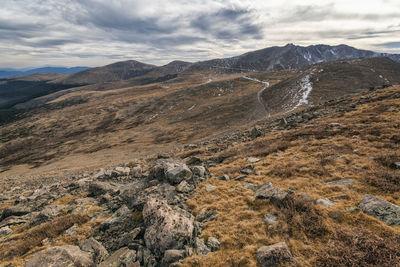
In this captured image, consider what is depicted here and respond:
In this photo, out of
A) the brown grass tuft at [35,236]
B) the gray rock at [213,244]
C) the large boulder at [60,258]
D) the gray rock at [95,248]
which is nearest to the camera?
the large boulder at [60,258]

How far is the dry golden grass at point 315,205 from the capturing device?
6.66 meters

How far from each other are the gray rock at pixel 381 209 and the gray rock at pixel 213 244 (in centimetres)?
690

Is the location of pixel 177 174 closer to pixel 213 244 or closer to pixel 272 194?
pixel 213 244

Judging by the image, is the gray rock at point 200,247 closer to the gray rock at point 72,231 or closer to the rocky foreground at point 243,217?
the rocky foreground at point 243,217

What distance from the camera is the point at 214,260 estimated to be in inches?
287

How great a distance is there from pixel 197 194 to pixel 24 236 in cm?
1076

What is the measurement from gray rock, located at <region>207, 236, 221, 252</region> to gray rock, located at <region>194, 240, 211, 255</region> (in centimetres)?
18

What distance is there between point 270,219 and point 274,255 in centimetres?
234

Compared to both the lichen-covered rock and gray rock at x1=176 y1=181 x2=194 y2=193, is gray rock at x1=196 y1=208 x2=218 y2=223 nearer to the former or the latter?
the lichen-covered rock

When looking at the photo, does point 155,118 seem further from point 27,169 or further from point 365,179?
point 365,179

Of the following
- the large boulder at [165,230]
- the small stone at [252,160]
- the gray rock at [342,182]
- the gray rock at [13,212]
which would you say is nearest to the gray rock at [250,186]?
the gray rock at [342,182]

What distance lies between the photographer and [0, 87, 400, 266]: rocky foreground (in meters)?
7.14

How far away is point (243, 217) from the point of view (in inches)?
385

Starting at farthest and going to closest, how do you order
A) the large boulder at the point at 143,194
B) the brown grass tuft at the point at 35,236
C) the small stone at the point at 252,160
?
the small stone at the point at 252,160, the large boulder at the point at 143,194, the brown grass tuft at the point at 35,236
